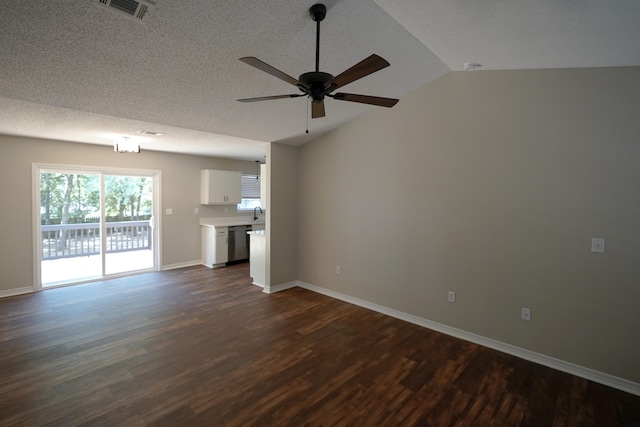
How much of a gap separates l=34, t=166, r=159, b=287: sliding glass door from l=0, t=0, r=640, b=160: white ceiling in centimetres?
178

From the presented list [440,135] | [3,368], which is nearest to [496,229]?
[440,135]

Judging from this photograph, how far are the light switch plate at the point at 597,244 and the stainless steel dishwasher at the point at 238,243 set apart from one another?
5778 mm

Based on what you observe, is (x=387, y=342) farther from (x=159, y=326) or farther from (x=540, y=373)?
(x=159, y=326)

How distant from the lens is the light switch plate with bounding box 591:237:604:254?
2.59 metres

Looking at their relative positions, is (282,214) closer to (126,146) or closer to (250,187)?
(126,146)

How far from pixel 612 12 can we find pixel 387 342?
3.10m

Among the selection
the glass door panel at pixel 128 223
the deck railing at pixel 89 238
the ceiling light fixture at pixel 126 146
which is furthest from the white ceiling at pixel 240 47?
the deck railing at pixel 89 238

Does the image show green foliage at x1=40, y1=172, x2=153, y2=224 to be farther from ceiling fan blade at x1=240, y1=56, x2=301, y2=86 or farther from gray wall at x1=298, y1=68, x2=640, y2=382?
ceiling fan blade at x1=240, y1=56, x2=301, y2=86

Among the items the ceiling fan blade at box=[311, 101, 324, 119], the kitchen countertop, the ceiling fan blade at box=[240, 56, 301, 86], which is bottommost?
the kitchen countertop

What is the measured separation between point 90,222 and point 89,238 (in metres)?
0.35

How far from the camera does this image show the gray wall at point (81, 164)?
4352 millimetres

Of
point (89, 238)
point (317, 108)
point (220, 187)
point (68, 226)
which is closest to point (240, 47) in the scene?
point (317, 108)

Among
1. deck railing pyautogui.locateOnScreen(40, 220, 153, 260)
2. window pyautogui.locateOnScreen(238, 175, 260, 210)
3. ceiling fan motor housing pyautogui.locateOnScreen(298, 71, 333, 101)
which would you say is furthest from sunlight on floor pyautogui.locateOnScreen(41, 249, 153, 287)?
ceiling fan motor housing pyautogui.locateOnScreen(298, 71, 333, 101)

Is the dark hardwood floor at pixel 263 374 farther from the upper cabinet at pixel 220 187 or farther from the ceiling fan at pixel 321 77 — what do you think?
the upper cabinet at pixel 220 187
